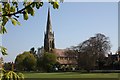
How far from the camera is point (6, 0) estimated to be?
2.31 meters

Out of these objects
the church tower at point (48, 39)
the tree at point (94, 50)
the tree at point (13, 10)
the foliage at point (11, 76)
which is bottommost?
the foliage at point (11, 76)

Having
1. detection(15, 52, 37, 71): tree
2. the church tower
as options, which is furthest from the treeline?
the church tower

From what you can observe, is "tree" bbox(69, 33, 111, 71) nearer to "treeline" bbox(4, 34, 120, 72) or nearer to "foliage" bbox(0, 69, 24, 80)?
"treeline" bbox(4, 34, 120, 72)

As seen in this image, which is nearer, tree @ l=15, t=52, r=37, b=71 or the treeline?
the treeline

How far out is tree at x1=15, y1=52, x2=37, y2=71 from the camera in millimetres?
101688

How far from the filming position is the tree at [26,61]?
101688 mm

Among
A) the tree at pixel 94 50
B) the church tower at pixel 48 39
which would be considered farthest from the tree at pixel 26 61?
the church tower at pixel 48 39

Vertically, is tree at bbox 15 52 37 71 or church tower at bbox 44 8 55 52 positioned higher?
church tower at bbox 44 8 55 52

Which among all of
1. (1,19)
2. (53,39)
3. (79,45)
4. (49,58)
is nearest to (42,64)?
(49,58)

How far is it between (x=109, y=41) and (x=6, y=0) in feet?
261

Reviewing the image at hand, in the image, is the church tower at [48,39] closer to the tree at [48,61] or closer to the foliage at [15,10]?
the tree at [48,61]

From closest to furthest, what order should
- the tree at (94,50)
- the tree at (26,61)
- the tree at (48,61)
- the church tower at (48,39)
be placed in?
the tree at (94,50) → the tree at (48,61) → the tree at (26,61) → the church tower at (48,39)

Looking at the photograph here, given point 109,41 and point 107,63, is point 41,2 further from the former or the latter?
point 107,63

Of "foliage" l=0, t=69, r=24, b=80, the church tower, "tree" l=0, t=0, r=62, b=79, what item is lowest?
"foliage" l=0, t=69, r=24, b=80
